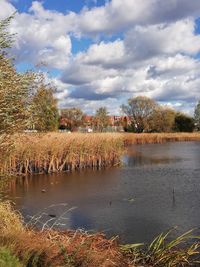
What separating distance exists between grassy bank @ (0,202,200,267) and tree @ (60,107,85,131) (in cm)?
6605

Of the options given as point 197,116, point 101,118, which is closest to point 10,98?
point 101,118

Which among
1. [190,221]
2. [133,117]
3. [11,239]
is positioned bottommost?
[190,221]

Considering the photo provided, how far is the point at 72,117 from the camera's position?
79.5 m

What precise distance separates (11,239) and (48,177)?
14269mm

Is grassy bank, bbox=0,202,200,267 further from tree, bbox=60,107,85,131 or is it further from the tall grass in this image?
tree, bbox=60,107,85,131

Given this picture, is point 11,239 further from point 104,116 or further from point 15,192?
point 104,116

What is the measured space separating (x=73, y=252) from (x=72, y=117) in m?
73.1

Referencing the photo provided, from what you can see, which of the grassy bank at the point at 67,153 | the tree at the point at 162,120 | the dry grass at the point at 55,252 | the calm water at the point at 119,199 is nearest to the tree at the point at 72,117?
the tree at the point at 162,120

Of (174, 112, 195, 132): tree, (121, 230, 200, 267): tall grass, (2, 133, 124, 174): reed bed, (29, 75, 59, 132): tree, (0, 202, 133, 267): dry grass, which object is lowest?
(121, 230, 200, 267): tall grass

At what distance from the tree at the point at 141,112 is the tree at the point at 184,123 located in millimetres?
4757

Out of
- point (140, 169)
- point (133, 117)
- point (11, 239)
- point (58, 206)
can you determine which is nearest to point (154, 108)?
point (133, 117)

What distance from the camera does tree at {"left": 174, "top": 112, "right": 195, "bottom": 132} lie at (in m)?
80.0

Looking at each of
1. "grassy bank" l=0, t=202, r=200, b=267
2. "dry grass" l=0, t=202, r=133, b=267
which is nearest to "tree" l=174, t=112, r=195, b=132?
"grassy bank" l=0, t=202, r=200, b=267

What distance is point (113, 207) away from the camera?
44.8 feet
